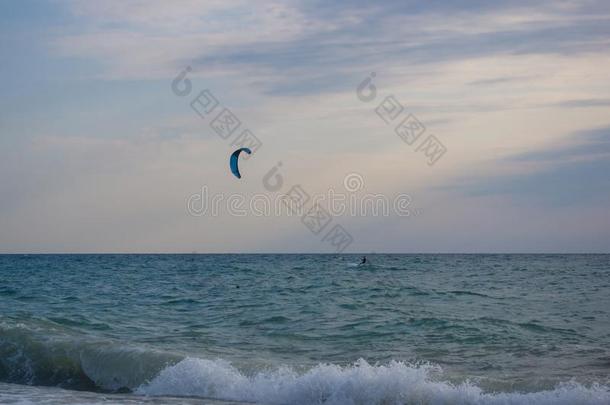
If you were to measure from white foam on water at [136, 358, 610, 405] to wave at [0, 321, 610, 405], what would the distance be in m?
0.01

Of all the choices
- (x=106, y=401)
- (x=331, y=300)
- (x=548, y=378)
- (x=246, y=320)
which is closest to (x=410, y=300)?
(x=331, y=300)

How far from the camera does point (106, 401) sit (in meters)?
10.7

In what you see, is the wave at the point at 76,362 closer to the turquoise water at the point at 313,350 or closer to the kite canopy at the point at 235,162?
the turquoise water at the point at 313,350

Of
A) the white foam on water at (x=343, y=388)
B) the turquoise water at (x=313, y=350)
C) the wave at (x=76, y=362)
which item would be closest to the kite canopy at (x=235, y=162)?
the turquoise water at (x=313, y=350)

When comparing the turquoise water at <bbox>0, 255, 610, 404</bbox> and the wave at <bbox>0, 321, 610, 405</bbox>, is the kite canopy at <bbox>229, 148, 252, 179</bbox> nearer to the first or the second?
the turquoise water at <bbox>0, 255, 610, 404</bbox>

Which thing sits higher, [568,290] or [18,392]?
[568,290]

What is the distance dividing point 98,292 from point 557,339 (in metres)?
19.9

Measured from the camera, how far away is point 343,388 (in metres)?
11.2

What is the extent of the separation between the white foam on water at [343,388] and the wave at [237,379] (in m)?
0.01

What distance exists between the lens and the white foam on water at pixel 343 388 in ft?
35.1

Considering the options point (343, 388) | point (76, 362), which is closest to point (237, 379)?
point (343, 388)

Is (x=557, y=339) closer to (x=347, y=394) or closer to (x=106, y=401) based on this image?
(x=347, y=394)

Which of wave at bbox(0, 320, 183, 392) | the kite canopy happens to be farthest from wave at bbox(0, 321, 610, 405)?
the kite canopy

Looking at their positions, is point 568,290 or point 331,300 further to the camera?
point 568,290
